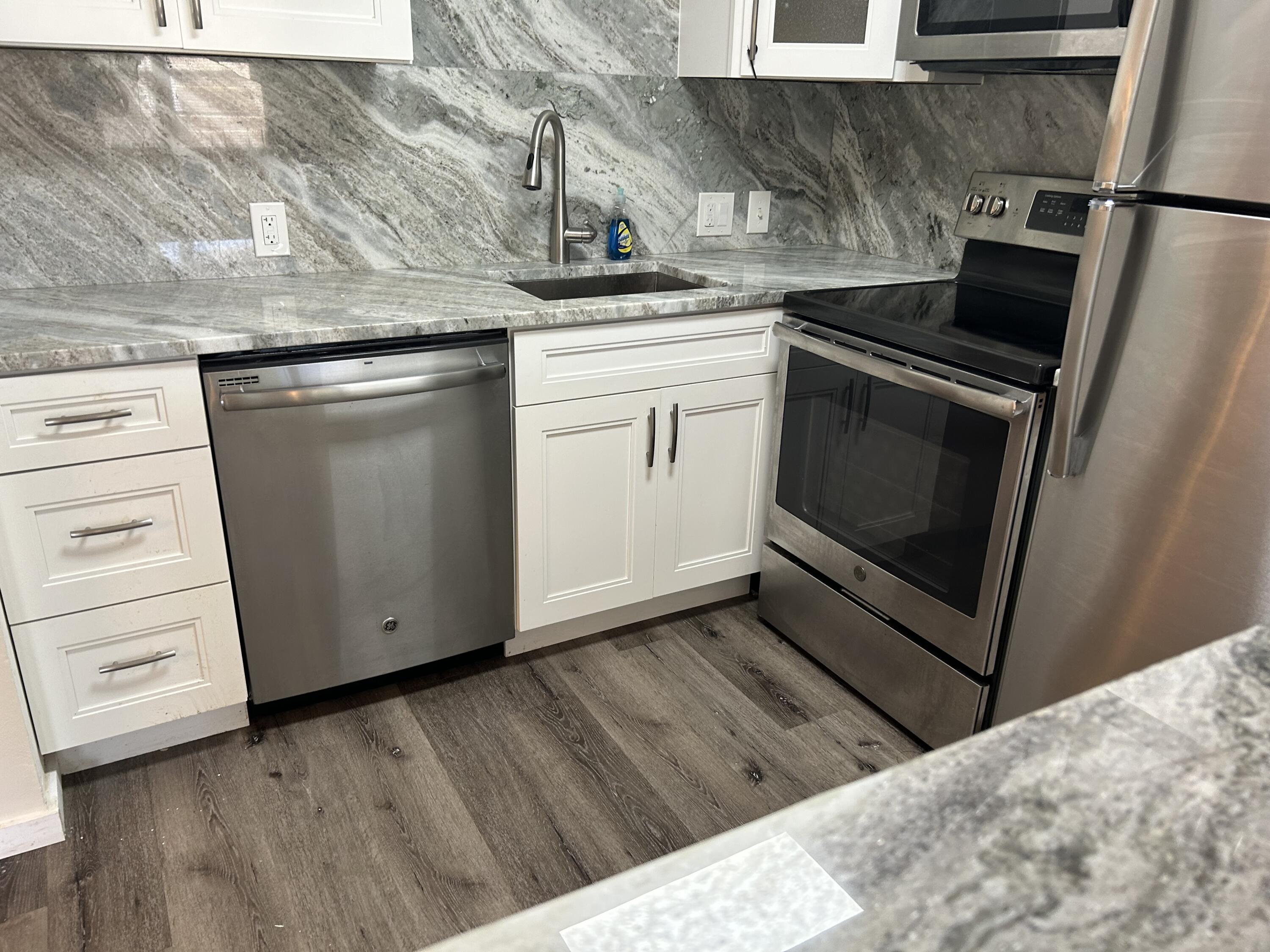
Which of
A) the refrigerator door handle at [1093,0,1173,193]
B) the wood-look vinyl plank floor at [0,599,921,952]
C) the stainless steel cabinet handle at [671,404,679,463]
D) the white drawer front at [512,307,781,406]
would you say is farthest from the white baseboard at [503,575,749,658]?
the refrigerator door handle at [1093,0,1173,193]

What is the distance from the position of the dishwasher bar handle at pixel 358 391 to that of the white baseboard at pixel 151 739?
2.22 ft

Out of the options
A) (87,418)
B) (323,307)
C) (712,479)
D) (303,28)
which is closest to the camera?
(87,418)

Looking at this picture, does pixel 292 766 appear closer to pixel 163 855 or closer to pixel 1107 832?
pixel 163 855

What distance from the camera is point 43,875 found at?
67.1 inches

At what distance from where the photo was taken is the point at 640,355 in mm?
2205

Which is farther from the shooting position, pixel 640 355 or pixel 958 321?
pixel 640 355

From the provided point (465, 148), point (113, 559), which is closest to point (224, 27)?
point (465, 148)

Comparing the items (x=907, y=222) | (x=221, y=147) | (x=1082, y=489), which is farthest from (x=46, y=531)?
(x=907, y=222)

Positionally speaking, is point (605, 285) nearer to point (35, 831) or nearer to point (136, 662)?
point (136, 662)

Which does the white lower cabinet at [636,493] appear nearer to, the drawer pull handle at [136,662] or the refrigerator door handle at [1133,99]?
the drawer pull handle at [136,662]

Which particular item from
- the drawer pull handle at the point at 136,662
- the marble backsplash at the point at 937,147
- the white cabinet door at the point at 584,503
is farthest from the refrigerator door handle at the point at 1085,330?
the drawer pull handle at the point at 136,662

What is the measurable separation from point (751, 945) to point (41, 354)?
1.62 meters

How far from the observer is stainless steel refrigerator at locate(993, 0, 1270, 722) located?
1334mm

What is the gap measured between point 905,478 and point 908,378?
0.71ft
